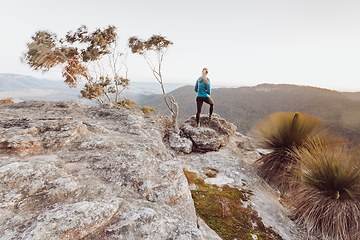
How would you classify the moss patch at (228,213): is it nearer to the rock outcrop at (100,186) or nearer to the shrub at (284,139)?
the rock outcrop at (100,186)

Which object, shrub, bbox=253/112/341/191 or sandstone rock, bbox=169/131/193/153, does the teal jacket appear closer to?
sandstone rock, bbox=169/131/193/153

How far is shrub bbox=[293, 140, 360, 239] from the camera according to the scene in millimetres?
2594

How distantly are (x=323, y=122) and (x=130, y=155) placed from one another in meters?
5.19

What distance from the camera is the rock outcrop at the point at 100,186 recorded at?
1680 millimetres

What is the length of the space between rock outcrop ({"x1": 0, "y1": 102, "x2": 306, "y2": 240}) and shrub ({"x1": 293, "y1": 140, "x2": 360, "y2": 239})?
0.43m

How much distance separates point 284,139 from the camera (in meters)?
4.55

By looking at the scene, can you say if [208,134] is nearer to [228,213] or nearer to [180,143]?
[180,143]

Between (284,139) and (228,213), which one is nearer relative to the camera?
(228,213)

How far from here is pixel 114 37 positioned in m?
→ 12.5

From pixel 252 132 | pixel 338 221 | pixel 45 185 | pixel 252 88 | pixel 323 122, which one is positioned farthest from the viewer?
pixel 252 88

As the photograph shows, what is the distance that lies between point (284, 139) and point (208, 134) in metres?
2.57

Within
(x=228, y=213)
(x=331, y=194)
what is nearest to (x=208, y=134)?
(x=228, y=213)

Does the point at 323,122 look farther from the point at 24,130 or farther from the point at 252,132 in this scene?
the point at 24,130

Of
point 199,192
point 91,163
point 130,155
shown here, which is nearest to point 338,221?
point 199,192
